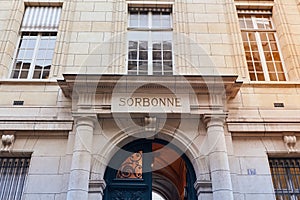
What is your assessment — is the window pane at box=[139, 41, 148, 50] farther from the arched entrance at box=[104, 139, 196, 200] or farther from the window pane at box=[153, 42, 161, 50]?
the arched entrance at box=[104, 139, 196, 200]

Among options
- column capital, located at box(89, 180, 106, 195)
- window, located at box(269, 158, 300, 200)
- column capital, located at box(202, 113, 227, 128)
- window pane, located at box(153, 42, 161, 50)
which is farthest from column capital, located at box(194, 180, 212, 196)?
window pane, located at box(153, 42, 161, 50)

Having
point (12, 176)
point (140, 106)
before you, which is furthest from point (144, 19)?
point (12, 176)

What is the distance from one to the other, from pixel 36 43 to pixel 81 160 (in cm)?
393

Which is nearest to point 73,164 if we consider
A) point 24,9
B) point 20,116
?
point 20,116

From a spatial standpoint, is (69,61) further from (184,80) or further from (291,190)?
(291,190)

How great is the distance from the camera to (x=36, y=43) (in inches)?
339

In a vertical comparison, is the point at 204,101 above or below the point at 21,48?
below

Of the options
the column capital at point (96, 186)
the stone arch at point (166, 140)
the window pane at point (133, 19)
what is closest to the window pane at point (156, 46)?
the window pane at point (133, 19)

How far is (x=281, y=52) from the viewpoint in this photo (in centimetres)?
855

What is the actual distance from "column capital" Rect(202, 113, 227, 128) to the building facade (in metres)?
0.02

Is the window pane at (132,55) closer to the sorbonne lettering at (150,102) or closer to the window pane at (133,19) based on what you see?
the window pane at (133,19)

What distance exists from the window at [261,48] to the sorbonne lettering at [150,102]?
8.02 feet

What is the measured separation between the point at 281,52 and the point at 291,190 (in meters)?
3.68

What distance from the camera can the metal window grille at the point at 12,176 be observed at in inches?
260
